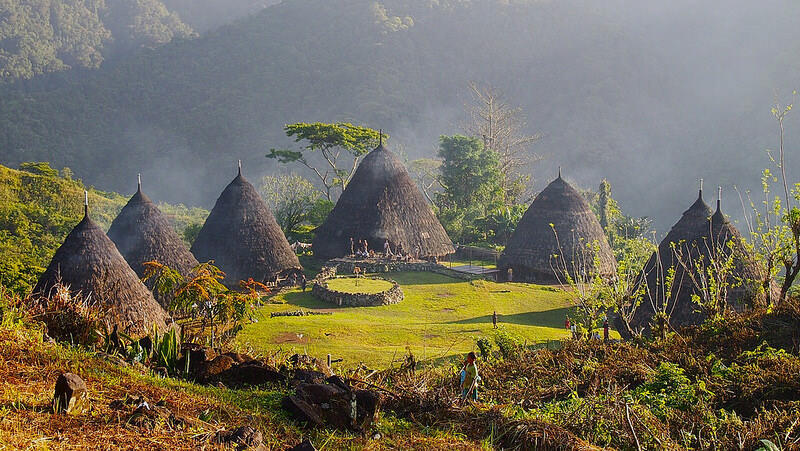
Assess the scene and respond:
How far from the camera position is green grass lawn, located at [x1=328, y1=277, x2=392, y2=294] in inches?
719

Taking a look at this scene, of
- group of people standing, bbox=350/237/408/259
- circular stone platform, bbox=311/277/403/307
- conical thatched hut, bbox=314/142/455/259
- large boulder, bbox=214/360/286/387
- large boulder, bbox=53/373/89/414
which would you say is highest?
conical thatched hut, bbox=314/142/455/259

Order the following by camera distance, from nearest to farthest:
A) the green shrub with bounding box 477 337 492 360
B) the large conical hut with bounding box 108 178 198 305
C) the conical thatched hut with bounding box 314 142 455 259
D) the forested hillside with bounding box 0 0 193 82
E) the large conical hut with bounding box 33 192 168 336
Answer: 1. the green shrub with bounding box 477 337 492 360
2. the large conical hut with bounding box 33 192 168 336
3. the large conical hut with bounding box 108 178 198 305
4. the conical thatched hut with bounding box 314 142 455 259
5. the forested hillside with bounding box 0 0 193 82

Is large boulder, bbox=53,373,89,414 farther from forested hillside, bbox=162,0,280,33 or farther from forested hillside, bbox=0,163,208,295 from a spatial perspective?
forested hillside, bbox=162,0,280,33

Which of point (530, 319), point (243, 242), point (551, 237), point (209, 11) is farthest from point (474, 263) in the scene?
point (209, 11)

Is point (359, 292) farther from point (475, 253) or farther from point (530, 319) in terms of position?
point (475, 253)

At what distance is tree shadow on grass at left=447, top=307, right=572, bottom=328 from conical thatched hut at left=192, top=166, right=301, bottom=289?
21.1 ft

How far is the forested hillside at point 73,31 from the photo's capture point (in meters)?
64.2

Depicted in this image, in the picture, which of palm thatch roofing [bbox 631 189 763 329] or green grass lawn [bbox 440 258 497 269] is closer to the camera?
palm thatch roofing [bbox 631 189 763 329]

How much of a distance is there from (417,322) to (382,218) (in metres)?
8.73

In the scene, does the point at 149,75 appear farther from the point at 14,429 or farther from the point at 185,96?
the point at 14,429

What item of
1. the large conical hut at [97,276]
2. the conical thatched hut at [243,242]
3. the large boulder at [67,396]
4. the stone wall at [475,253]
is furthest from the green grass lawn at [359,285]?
the large boulder at [67,396]

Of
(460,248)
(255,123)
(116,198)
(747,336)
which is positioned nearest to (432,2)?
(255,123)

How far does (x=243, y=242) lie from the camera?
757 inches

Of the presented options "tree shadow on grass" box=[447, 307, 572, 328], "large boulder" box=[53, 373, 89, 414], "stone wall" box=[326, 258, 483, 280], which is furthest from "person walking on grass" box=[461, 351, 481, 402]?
"stone wall" box=[326, 258, 483, 280]
